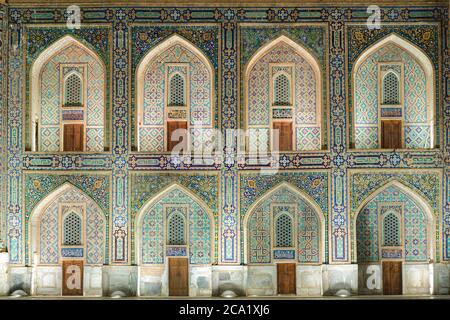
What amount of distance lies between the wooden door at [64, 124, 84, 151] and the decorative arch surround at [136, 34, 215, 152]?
1.49m

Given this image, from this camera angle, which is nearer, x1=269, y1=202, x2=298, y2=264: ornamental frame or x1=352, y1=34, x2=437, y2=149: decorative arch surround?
x1=269, y1=202, x2=298, y2=264: ornamental frame

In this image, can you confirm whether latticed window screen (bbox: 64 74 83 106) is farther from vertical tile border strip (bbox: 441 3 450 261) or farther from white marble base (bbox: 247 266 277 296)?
vertical tile border strip (bbox: 441 3 450 261)

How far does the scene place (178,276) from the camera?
18.9 m

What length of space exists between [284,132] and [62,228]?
6.13 m

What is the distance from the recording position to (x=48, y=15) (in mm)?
19000

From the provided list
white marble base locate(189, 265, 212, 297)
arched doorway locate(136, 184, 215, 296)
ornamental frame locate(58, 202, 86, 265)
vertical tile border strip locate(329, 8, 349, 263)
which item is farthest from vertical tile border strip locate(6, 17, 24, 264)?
vertical tile border strip locate(329, 8, 349, 263)

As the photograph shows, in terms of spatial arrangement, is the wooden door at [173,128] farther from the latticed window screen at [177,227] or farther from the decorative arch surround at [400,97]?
the decorative arch surround at [400,97]

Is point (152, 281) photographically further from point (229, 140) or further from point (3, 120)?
point (3, 120)

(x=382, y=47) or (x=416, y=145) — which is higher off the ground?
(x=382, y=47)

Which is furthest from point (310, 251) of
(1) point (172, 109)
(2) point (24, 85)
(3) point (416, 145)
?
(2) point (24, 85)

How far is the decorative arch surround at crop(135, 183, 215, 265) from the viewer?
1886 centimetres

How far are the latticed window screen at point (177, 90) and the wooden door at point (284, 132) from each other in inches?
97.0
